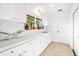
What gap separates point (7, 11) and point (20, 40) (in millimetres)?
535

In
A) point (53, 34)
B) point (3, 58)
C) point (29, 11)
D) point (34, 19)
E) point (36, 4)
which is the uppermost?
point (36, 4)

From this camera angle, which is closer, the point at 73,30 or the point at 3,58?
the point at 3,58

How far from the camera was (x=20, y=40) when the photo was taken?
1.66 m

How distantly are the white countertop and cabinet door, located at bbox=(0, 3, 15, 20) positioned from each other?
37 centimetres

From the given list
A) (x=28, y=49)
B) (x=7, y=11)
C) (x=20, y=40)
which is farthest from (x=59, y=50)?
(x=7, y=11)

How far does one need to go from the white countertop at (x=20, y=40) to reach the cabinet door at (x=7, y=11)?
373mm

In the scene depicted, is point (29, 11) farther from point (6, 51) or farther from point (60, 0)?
point (6, 51)

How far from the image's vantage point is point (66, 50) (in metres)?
1.77

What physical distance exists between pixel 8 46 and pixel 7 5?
69 cm

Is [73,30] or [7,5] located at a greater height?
[7,5]

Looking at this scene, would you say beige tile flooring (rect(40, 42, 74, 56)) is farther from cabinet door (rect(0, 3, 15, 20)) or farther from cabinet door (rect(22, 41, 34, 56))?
cabinet door (rect(0, 3, 15, 20))

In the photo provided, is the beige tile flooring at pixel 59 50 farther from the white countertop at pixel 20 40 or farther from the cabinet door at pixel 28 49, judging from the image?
the white countertop at pixel 20 40

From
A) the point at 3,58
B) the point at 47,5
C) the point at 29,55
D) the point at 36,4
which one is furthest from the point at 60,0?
the point at 3,58

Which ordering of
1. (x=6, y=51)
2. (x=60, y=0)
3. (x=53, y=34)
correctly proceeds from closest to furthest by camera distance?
(x=6, y=51)
(x=60, y=0)
(x=53, y=34)
